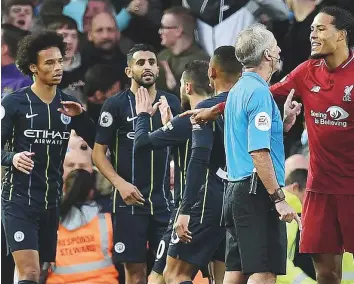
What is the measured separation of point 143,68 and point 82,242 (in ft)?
6.83

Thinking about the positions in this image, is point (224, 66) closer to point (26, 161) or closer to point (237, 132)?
point (237, 132)

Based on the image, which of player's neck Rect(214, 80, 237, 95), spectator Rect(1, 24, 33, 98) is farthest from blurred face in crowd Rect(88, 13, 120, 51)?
player's neck Rect(214, 80, 237, 95)

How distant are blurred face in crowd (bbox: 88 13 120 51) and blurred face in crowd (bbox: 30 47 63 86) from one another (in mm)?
1954

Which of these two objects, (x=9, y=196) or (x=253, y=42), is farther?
(x=9, y=196)

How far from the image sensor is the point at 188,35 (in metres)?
10.4

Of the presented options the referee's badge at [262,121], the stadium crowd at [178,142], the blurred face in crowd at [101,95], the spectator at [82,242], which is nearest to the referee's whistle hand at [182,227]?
the stadium crowd at [178,142]

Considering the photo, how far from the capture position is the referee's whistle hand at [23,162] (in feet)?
26.1

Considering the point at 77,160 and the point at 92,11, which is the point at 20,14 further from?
the point at 77,160

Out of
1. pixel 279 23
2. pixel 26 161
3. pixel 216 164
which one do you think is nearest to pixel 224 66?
pixel 216 164

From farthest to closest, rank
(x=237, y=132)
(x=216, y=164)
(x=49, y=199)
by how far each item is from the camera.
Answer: (x=49, y=199)
(x=216, y=164)
(x=237, y=132)

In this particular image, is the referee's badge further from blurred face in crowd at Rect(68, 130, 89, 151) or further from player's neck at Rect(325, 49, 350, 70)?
blurred face in crowd at Rect(68, 130, 89, 151)

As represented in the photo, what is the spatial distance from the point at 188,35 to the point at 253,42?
4062mm

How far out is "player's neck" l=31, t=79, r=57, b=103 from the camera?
8.39 meters

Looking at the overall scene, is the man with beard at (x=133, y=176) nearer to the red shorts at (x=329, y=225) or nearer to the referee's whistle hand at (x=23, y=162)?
the referee's whistle hand at (x=23, y=162)
